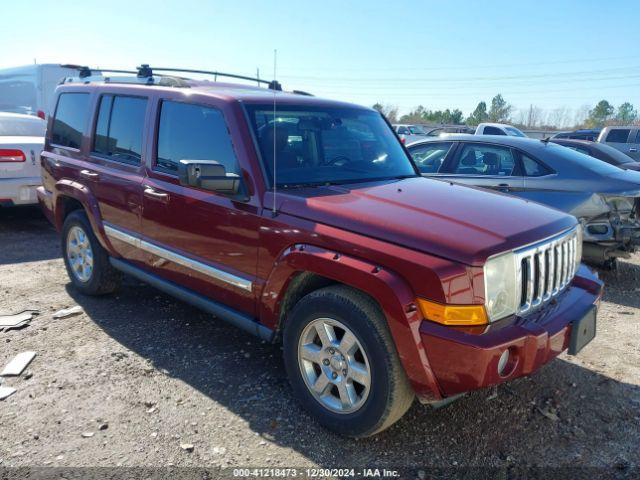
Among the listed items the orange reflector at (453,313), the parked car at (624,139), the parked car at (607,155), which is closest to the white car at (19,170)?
the orange reflector at (453,313)

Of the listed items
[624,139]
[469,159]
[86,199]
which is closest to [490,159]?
[469,159]

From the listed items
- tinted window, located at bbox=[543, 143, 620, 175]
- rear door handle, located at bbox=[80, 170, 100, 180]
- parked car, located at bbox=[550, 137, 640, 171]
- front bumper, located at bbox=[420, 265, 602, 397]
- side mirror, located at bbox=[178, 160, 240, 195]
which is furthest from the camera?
parked car, located at bbox=[550, 137, 640, 171]

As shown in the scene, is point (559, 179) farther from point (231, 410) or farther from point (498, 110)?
point (498, 110)

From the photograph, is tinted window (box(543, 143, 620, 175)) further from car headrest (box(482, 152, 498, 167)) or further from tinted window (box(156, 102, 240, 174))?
tinted window (box(156, 102, 240, 174))

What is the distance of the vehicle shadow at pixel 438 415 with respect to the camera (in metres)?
2.87

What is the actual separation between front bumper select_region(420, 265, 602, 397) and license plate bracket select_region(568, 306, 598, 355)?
0.13 metres

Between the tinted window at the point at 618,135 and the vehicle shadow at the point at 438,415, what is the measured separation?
16452mm

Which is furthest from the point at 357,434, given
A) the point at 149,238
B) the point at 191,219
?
the point at 149,238

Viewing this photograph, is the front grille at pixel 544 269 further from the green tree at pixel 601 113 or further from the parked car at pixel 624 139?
the green tree at pixel 601 113

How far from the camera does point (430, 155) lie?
6938mm

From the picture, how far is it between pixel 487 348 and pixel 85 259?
3.94m

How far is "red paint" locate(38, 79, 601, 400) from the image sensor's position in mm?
2525

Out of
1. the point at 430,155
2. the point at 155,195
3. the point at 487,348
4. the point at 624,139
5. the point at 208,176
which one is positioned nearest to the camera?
the point at 487,348

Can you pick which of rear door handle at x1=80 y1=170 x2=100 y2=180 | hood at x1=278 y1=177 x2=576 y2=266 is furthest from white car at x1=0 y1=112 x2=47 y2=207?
hood at x1=278 y1=177 x2=576 y2=266
